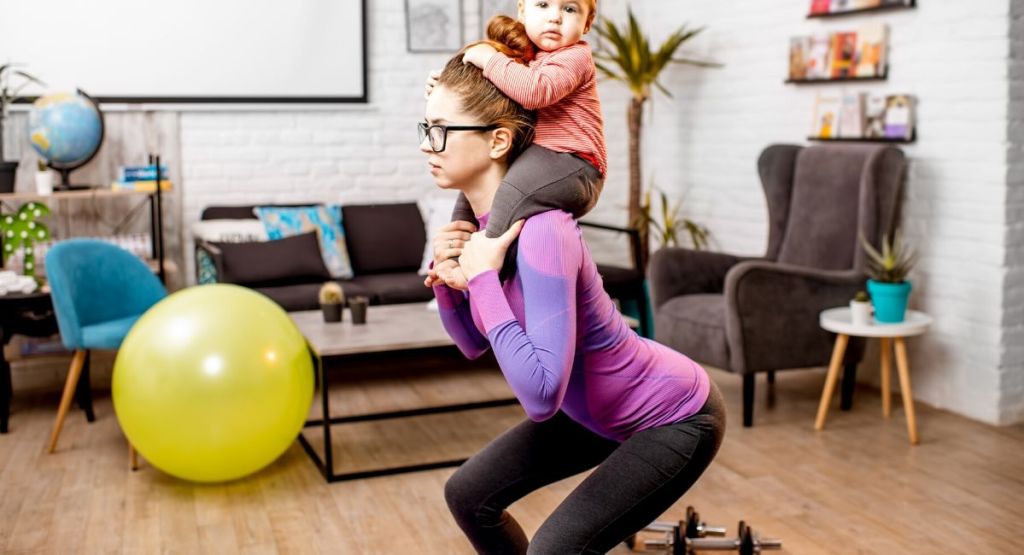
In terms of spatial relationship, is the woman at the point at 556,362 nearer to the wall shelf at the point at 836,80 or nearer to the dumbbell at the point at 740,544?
the dumbbell at the point at 740,544

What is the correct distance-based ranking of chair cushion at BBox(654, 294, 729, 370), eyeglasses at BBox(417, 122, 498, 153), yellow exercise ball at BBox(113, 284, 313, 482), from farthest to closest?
1. chair cushion at BBox(654, 294, 729, 370)
2. yellow exercise ball at BBox(113, 284, 313, 482)
3. eyeglasses at BBox(417, 122, 498, 153)

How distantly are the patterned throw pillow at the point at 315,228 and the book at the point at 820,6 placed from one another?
8.20 ft

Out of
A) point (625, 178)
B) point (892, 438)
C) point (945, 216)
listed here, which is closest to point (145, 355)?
point (892, 438)

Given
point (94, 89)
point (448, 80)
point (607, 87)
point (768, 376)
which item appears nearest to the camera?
point (448, 80)

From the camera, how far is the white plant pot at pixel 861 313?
4.15m

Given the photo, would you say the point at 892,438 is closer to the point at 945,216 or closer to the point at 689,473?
the point at 945,216

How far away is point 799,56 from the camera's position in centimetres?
510

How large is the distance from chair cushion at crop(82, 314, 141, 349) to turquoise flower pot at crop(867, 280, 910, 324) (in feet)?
9.24

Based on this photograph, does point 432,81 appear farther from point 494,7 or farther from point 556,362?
point 494,7

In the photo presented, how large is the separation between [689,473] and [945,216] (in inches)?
119

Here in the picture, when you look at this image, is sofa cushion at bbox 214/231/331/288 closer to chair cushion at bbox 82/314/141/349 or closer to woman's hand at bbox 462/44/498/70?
chair cushion at bbox 82/314/141/349

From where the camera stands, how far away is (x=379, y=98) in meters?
5.95

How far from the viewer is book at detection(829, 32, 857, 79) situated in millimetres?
4820

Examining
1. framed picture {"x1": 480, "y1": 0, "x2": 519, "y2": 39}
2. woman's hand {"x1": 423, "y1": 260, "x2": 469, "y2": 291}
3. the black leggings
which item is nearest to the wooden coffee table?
the black leggings
